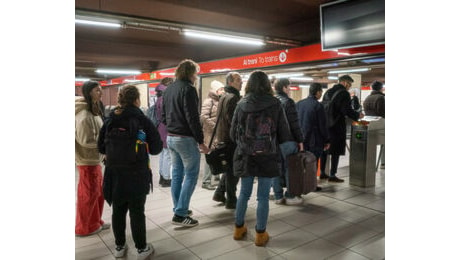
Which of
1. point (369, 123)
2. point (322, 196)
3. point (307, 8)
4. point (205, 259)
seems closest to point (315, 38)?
point (307, 8)

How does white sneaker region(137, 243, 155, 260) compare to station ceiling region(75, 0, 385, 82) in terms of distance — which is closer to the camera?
white sneaker region(137, 243, 155, 260)

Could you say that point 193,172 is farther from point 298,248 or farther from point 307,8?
point 307,8

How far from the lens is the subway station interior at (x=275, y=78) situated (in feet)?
8.98

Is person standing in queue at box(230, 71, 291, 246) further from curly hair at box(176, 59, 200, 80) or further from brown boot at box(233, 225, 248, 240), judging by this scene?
curly hair at box(176, 59, 200, 80)

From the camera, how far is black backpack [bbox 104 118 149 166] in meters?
2.23

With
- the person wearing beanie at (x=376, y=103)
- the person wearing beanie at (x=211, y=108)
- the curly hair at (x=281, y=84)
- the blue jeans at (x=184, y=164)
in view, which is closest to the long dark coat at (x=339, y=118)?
the person wearing beanie at (x=376, y=103)

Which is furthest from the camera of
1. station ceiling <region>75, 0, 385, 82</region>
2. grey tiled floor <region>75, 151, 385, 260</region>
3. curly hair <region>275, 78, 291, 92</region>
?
station ceiling <region>75, 0, 385, 82</region>

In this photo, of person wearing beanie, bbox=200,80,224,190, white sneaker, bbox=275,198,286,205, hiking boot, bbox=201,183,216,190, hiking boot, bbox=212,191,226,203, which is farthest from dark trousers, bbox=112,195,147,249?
hiking boot, bbox=201,183,216,190

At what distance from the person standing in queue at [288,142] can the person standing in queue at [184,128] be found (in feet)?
2.95

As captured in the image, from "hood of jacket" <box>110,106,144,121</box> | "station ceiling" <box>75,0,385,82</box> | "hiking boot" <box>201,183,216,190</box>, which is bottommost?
"hiking boot" <box>201,183,216,190</box>

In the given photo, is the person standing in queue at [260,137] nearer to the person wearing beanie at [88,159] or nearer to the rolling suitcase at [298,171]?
the rolling suitcase at [298,171]

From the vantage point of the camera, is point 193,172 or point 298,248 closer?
point 298,248

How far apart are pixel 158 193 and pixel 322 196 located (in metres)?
2.13
